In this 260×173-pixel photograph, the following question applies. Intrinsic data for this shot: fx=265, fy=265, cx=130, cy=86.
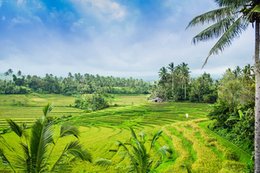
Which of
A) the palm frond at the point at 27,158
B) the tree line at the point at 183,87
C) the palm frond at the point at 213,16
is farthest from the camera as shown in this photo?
the tree line at the point at 183,87

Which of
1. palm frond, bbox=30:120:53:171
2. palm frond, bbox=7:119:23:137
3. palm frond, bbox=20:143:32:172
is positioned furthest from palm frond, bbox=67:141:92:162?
palm frond, bbox=7:119:23:137

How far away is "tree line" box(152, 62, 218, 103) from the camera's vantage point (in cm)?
6112

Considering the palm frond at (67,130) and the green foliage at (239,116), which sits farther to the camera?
the green foliage at (239,116)

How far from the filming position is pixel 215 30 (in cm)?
984

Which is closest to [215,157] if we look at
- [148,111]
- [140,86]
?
[148,111]

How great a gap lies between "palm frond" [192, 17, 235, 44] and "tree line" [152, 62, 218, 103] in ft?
168

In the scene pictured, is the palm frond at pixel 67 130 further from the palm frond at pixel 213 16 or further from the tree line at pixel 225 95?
the tree line at pixel 225 95

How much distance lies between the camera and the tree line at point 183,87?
6112 cm

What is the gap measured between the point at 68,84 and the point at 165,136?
72588 millimetres

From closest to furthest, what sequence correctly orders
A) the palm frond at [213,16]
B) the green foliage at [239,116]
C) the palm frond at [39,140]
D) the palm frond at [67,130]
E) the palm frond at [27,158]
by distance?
the palm frond at [39,140]
the palm frond at [27,158]
the palm frond at [67,130]
the palm frond at [213,16]
the green foliage at [239,116]

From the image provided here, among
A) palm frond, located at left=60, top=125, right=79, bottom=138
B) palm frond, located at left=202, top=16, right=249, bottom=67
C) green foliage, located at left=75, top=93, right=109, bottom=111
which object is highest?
palm frond, located at left=202, top=16, right=249, bottom=67

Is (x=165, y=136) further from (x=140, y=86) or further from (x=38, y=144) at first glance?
(x=140, y=86)

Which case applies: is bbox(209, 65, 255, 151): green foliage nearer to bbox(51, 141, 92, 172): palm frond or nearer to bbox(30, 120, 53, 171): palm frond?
bbox(51, 141, 92, 172): palm frond

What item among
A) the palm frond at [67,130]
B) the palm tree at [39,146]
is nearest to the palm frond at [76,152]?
the palm tree at [39,146]
